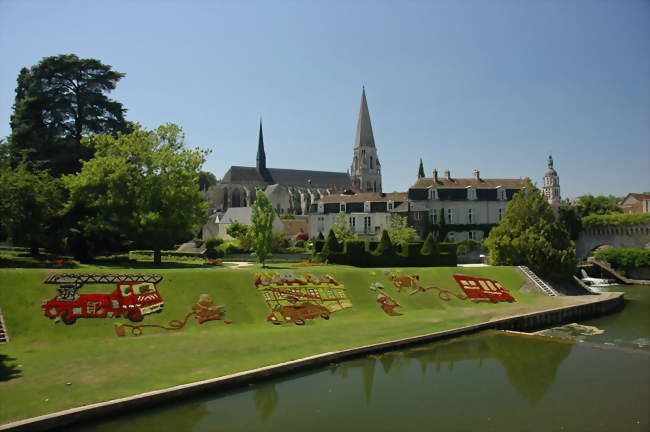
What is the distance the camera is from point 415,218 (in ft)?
209

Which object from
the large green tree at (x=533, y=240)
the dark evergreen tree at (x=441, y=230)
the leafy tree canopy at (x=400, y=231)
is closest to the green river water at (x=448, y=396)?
the large green tree at (x=533, y=240)

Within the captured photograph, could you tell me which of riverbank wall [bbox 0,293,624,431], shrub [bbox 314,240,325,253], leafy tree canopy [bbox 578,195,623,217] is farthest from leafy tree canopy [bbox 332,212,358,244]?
leafy tree canopy [bbox 578,195,623,217]

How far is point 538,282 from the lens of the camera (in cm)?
4050

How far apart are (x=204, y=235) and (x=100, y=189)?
4316 cm

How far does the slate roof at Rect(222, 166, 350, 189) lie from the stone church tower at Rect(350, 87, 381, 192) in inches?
433

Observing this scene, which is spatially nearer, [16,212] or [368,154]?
[16,212]

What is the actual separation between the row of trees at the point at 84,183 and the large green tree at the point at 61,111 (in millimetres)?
89

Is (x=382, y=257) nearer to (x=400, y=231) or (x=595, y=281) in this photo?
(x=400, y=231)

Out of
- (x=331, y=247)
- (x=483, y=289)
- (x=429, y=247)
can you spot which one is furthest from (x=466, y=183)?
(x=483, y=289)

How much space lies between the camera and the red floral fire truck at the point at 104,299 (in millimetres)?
22438

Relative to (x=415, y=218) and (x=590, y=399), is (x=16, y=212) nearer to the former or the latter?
(x=590, y=399)

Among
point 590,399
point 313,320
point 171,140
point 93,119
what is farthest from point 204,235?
point 590,399

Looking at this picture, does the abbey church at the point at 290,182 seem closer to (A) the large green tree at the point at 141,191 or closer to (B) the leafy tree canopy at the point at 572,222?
(B) the leafy tree canopy at the point at 572,222

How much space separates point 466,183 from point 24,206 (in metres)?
52.3
